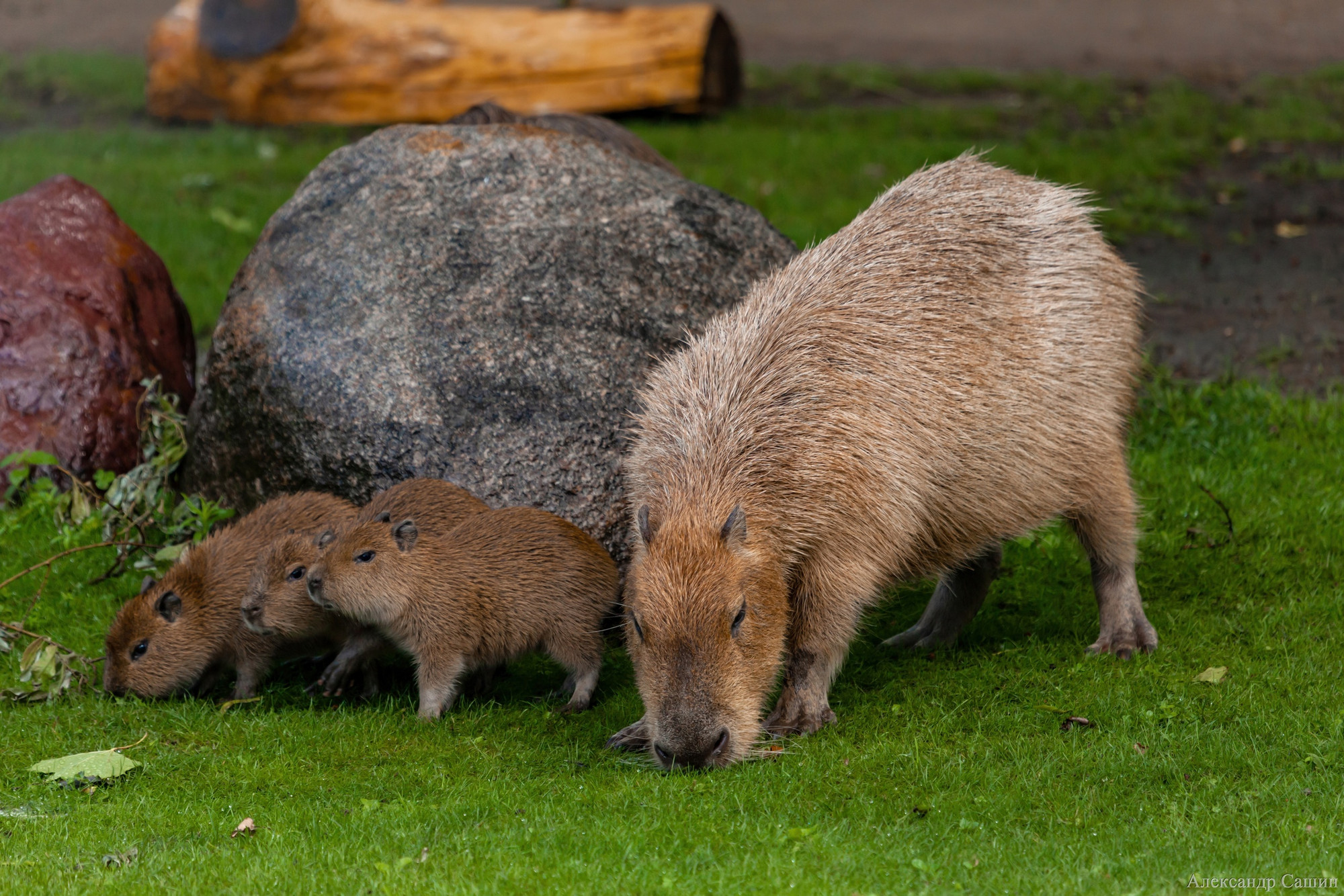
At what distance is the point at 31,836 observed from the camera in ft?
14.5

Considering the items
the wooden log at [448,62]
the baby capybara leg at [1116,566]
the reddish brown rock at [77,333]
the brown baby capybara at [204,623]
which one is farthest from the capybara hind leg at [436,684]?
the wooden log at [448,62]

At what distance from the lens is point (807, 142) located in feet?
44.2

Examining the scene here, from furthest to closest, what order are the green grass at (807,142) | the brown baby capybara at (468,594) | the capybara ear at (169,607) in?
the green grass at (807,142) → the capybara ear at (169,607) → the brown baby capybara at (468,594)

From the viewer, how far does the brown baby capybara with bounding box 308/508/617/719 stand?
5488 mm

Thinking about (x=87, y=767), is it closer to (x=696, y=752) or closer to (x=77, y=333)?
(x=696, y=752)

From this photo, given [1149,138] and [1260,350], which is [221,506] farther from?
[1149,138]

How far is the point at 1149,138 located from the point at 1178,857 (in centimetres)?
1052

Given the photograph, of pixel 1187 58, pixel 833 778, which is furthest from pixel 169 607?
pixel 1187 58

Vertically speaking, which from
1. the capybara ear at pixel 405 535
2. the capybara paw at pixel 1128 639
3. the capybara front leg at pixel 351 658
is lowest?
the capybara front leg at pixel 351 658

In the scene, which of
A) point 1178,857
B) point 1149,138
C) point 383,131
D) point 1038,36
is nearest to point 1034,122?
point 1149,138

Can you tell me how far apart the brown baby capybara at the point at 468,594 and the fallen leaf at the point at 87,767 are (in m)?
0.91

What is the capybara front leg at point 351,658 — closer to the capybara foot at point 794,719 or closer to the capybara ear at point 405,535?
the capybara ear at point 405,535

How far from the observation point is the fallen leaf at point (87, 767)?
491 centimetres

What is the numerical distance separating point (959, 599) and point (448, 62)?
30.5 ft
